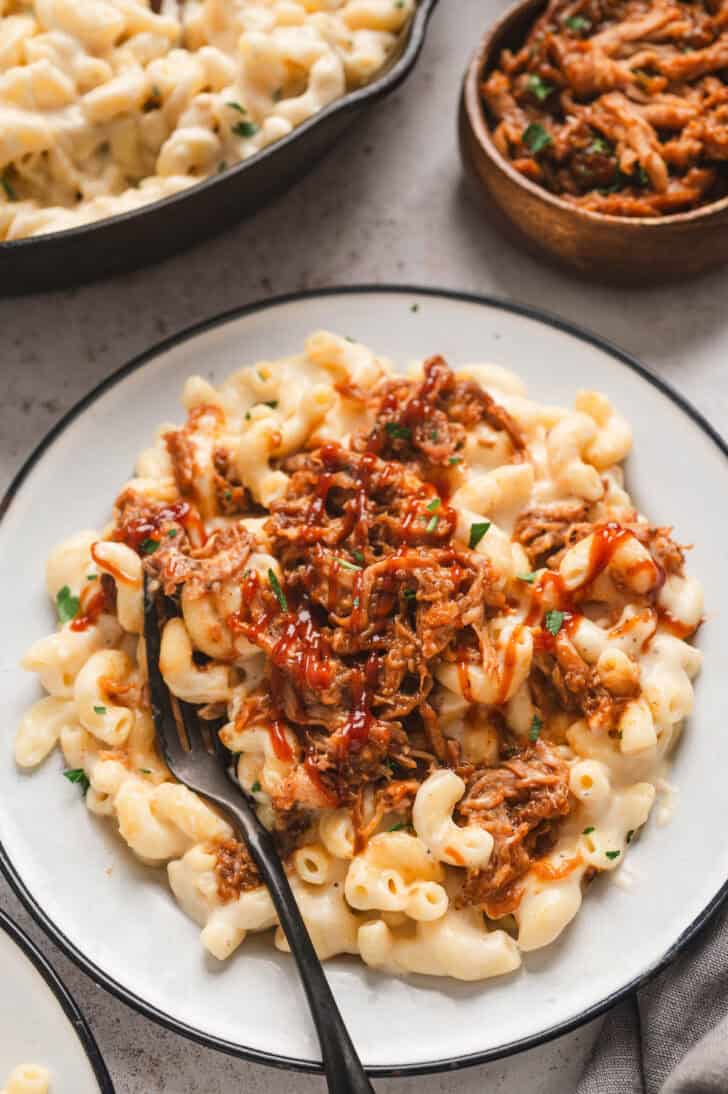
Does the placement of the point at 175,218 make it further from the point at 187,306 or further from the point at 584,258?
the point at 584,258

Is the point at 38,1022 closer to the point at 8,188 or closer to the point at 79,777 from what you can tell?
the point at 79,777

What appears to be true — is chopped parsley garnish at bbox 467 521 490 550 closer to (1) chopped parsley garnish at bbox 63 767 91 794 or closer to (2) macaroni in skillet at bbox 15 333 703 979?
(2) macaroni in skillet at bbox 15 333 703 979

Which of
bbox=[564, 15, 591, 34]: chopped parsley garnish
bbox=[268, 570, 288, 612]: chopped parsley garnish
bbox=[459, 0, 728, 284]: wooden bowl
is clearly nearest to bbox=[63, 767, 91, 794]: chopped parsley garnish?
bbox=[268, 570, 288, 612]: chopped parsley garnish

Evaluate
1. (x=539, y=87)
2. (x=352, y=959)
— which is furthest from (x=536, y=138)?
(x=352, y=959)

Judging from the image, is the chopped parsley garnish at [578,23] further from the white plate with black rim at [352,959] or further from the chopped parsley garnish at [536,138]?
the white plate with black rim at [352,959]

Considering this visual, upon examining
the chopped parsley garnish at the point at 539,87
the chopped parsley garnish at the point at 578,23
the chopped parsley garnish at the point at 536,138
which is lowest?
the chopped parsley garnish at the point at 536,138

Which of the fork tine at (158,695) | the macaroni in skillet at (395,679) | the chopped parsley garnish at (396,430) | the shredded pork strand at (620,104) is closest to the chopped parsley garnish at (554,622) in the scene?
the macaroni in skillet at (395,679)
